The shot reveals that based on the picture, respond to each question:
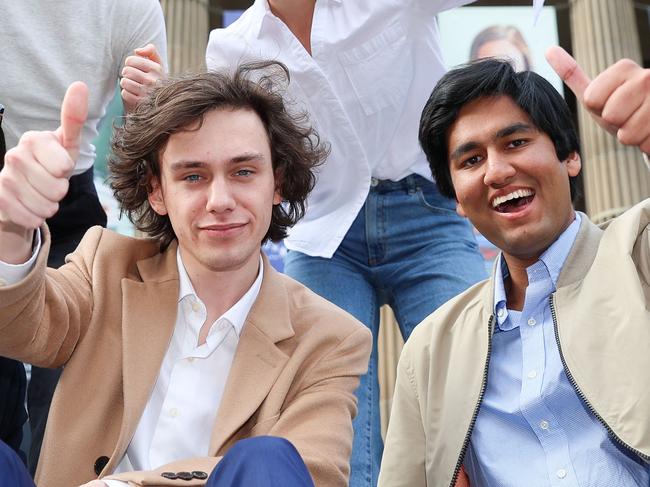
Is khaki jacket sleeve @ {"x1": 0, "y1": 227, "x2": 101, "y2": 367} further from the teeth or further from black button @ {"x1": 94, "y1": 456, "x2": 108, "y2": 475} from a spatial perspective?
the teeth

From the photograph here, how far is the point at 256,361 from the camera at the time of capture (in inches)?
77.5

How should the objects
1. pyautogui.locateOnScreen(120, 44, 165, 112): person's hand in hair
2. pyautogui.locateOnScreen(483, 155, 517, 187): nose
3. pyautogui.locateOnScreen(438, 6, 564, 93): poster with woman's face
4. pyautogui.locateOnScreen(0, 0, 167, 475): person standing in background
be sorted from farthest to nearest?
pyautogui.locateOnScreen(438, 6, 564, 93): poster with woman's face, pyautogui.locateOnScreen(0, 0, 167, 475): person standing in background, pyautogui.locateOnScreen(120, 44, 165, 112): person's hand in hair, pyautogui.locateOnScreen(483, 155, 517, 187): nose

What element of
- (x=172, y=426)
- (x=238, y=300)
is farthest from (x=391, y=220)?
(x=172, y=426)

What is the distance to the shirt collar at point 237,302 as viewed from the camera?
2.05 m

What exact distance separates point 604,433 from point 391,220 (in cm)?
101

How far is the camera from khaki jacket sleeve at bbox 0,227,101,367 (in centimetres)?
172

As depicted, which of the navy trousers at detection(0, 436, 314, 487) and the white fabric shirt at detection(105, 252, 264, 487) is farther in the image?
the white fabric shirt at detection(105, 252, 264, 487)

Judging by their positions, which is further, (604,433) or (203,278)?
(203,278)

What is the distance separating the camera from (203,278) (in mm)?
2105

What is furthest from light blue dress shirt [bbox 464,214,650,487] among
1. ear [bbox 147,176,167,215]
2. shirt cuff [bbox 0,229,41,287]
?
shirt cuff [bbox 0,229,41,287]

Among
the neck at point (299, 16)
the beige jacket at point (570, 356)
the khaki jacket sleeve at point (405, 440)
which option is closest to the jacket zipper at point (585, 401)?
the beige jacket at point (570, 356)

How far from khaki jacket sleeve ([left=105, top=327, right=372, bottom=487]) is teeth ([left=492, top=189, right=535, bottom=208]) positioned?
399 millimetres

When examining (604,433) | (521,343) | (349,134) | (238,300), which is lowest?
(604,433)

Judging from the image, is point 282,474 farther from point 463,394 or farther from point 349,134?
point 349,134
